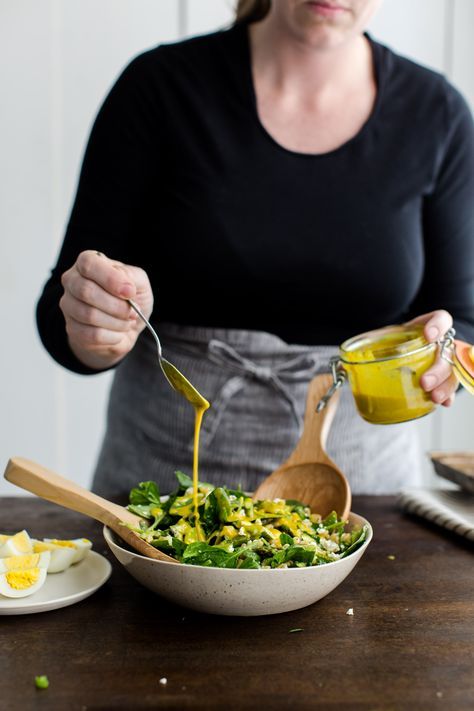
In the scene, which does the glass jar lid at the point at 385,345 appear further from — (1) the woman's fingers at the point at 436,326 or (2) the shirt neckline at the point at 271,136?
(2) the shirt neckline at the point at 271,136

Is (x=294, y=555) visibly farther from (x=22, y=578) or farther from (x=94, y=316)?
(x=94, y=316)

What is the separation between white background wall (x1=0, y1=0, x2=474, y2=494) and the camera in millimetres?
2545

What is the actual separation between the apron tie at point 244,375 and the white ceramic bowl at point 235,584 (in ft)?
2.06

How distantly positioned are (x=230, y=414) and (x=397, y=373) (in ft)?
1.59

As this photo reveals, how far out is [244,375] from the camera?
1.57 metres

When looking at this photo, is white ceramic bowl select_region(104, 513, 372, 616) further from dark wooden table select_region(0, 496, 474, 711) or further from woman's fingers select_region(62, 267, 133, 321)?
woman's fingers select_region(62, 267, 133, 321)

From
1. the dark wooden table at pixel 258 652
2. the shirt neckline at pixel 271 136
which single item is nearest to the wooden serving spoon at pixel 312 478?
the dark wooden table at pixel 258 652

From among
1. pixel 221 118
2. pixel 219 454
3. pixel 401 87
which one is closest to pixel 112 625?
pixel 219 454

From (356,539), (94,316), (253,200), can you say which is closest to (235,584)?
(356,539)

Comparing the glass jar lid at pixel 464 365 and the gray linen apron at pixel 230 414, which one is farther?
the gray linen apron at pixel 230 414

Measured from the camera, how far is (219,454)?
5.09 feet

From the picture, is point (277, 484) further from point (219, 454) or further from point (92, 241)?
point (92, 241)

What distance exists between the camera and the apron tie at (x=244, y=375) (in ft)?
5.10

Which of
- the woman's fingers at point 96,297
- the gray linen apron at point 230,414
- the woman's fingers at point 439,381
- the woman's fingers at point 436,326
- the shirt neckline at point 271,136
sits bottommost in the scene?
the gray linen apron at point 230,414
